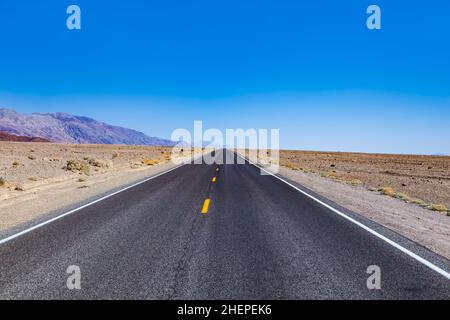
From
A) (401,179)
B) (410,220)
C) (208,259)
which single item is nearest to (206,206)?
(208,259)

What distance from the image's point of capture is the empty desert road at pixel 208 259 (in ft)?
15.3

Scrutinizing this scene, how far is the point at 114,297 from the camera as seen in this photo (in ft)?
14.5

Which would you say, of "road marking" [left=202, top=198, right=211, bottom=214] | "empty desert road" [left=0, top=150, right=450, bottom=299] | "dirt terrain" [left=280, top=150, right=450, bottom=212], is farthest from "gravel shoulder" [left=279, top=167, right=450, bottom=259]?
"road marking" [left=202, top=198, right=211, bottom=214]

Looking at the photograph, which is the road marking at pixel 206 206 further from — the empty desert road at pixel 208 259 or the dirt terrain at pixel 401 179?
the dirt terrain at pixel 401 179

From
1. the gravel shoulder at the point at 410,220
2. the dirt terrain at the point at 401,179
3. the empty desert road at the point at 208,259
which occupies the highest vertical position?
the empty desert road at the point at 208,259

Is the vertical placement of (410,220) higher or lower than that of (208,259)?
lower

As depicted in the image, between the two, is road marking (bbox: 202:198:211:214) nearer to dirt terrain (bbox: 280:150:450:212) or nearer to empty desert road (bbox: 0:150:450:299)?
empty desert road (bbox: 0:150:450:299)

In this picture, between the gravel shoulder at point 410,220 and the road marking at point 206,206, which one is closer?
the gravel shoulder at point 410,220

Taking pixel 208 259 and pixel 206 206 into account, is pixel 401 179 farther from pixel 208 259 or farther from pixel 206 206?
pixel 208 259

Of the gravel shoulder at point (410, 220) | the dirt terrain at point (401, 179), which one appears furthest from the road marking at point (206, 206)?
the dirt terrain at point (401, 179)

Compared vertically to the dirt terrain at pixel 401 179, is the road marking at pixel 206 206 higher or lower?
higher

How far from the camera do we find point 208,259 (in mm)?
5922
